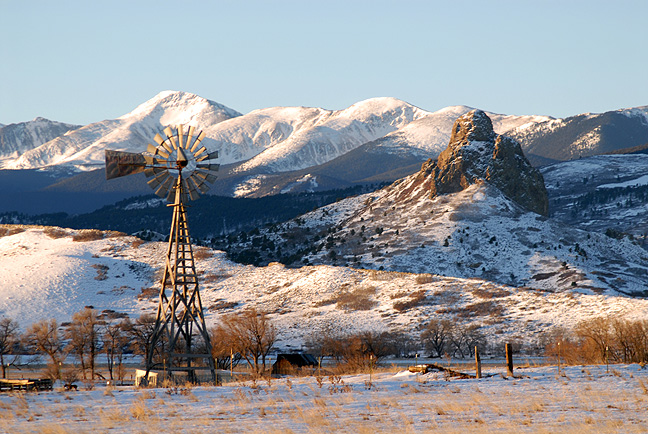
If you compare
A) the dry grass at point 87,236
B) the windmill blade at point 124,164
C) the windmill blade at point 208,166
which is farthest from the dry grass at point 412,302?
the dry grass at point 87,236

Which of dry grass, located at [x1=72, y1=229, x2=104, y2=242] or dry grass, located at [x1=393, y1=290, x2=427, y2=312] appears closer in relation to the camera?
dry grass, located at [x1=393, y1=290, x2=427, y2=312]

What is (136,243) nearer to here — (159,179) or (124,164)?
(124,164)

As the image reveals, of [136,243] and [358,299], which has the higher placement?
[136,243]

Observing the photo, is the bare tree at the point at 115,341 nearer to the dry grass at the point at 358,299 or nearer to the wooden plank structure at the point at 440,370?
the dry grass at the point at 358,299

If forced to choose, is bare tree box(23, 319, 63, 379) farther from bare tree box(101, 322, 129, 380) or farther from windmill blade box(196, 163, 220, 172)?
windmill blade box(196, 163, 220, 172)

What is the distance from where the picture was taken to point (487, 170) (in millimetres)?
173875

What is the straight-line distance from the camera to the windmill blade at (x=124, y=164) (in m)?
47.7

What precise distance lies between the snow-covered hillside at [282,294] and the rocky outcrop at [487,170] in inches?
1930

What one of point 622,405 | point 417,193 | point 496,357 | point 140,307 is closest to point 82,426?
point 622,405

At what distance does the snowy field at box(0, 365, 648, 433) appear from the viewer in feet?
77.0

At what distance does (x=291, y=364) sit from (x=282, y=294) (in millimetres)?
62510

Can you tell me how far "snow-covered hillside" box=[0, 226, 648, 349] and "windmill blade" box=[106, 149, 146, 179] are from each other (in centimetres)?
5534

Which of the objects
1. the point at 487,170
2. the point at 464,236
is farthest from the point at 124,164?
the point at 487,170

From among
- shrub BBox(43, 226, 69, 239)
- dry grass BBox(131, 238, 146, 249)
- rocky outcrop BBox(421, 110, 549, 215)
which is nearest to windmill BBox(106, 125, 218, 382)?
dry grass BBox(131, 238, 146, 249)
